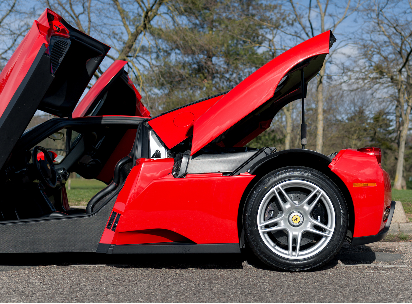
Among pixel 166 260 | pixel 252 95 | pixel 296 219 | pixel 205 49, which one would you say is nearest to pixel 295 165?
pixel 296 219

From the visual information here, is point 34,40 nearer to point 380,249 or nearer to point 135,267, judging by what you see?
point 135,267

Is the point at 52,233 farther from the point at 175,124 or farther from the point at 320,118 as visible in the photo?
the point at 320,118

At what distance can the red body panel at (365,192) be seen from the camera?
2877 millimetres

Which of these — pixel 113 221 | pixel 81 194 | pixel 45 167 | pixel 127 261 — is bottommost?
pixel 81 194

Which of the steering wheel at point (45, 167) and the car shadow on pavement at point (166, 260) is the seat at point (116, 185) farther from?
the steering wheel at point (45, 167)

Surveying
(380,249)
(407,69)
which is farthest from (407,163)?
(380,249)

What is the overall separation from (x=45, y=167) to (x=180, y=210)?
1.87 metres

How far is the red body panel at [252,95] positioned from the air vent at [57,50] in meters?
1.24

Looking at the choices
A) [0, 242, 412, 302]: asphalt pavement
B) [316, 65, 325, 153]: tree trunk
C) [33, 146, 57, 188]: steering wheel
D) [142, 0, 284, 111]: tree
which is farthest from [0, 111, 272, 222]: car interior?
[316, 65, 325, 153]: tree trunk

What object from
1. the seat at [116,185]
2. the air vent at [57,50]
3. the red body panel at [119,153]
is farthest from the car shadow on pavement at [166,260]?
the air vent at [57,50]

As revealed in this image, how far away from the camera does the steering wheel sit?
12.4 ft

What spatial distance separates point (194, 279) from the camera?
8.98 feet

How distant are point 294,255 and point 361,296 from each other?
63cm

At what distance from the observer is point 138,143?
3385 mm
